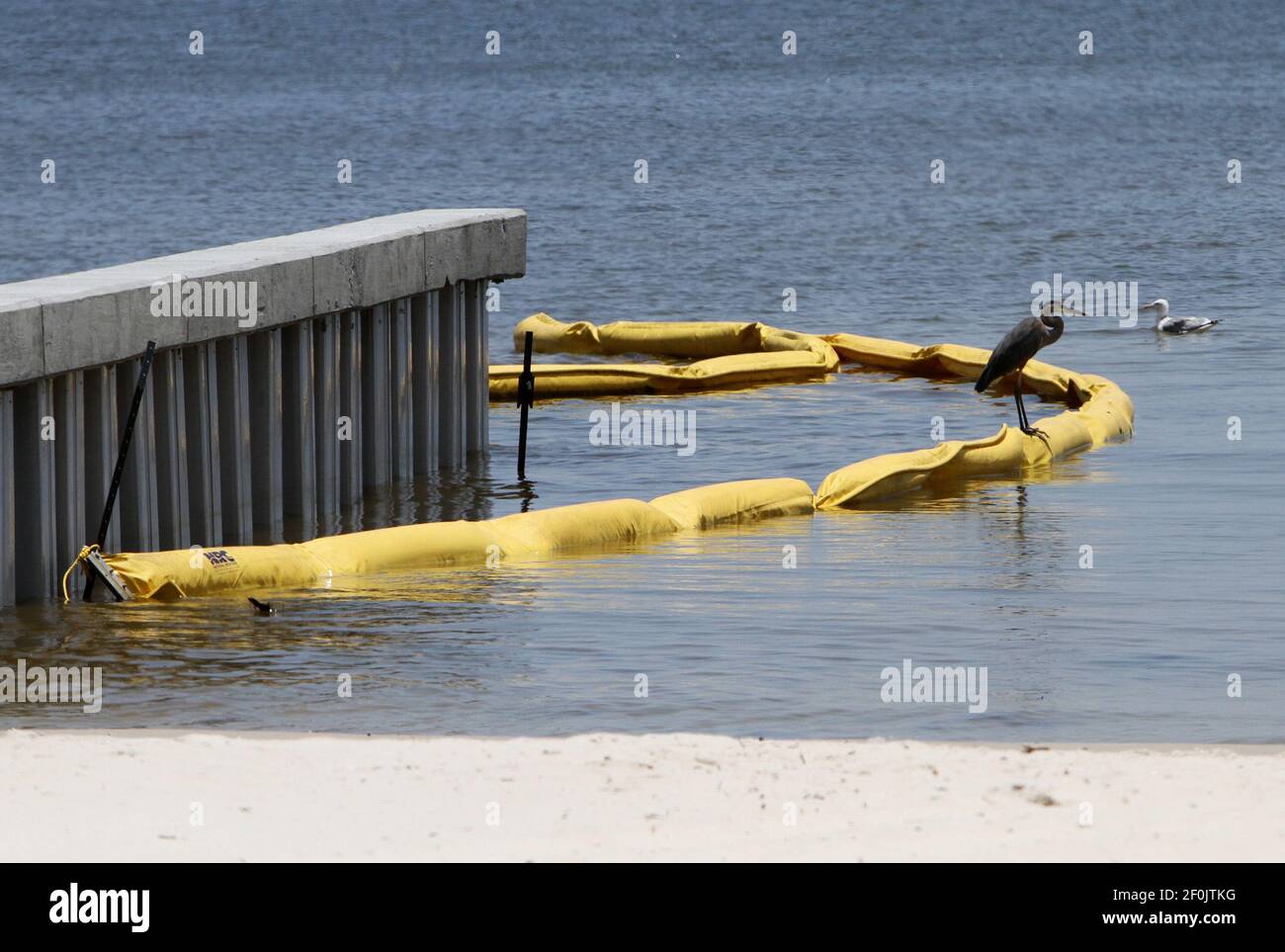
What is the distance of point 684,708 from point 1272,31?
395ft

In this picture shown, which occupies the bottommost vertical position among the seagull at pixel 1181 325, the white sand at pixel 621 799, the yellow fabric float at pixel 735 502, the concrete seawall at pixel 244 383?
the white sand at pixel 621 799

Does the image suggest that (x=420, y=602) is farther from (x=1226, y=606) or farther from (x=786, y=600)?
(x=1226, y=606)

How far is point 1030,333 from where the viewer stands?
2003cm

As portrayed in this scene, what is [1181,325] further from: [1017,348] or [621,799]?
[621,799]

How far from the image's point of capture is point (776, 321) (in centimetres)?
3478

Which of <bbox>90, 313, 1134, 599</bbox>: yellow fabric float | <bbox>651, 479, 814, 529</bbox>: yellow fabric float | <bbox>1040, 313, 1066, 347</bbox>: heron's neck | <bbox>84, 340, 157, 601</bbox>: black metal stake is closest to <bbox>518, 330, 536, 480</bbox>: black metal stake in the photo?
<bbox>90, 313, 1134, 599</bbox>: yellow fabric float

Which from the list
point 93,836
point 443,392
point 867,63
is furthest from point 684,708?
point 867,63

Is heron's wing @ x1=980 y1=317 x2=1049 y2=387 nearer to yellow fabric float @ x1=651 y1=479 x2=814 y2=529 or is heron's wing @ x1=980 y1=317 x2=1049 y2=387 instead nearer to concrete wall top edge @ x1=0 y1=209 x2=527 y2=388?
yellow fabric float @ x1=651 y1=479 x2=814 y2=529

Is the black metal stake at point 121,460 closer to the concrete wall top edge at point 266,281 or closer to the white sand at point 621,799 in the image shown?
the concrete wall top edge at point 266,281

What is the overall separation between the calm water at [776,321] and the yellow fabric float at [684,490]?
237 millimetres

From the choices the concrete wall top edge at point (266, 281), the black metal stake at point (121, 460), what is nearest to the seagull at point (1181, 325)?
the concrete wall top edge at point (266, 281)

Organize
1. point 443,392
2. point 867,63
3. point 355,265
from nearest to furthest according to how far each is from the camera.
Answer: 1. point 355,265
2. point 443,392
3. point 867,63

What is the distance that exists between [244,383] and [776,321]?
20003 millimetres

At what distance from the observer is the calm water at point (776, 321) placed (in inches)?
462
